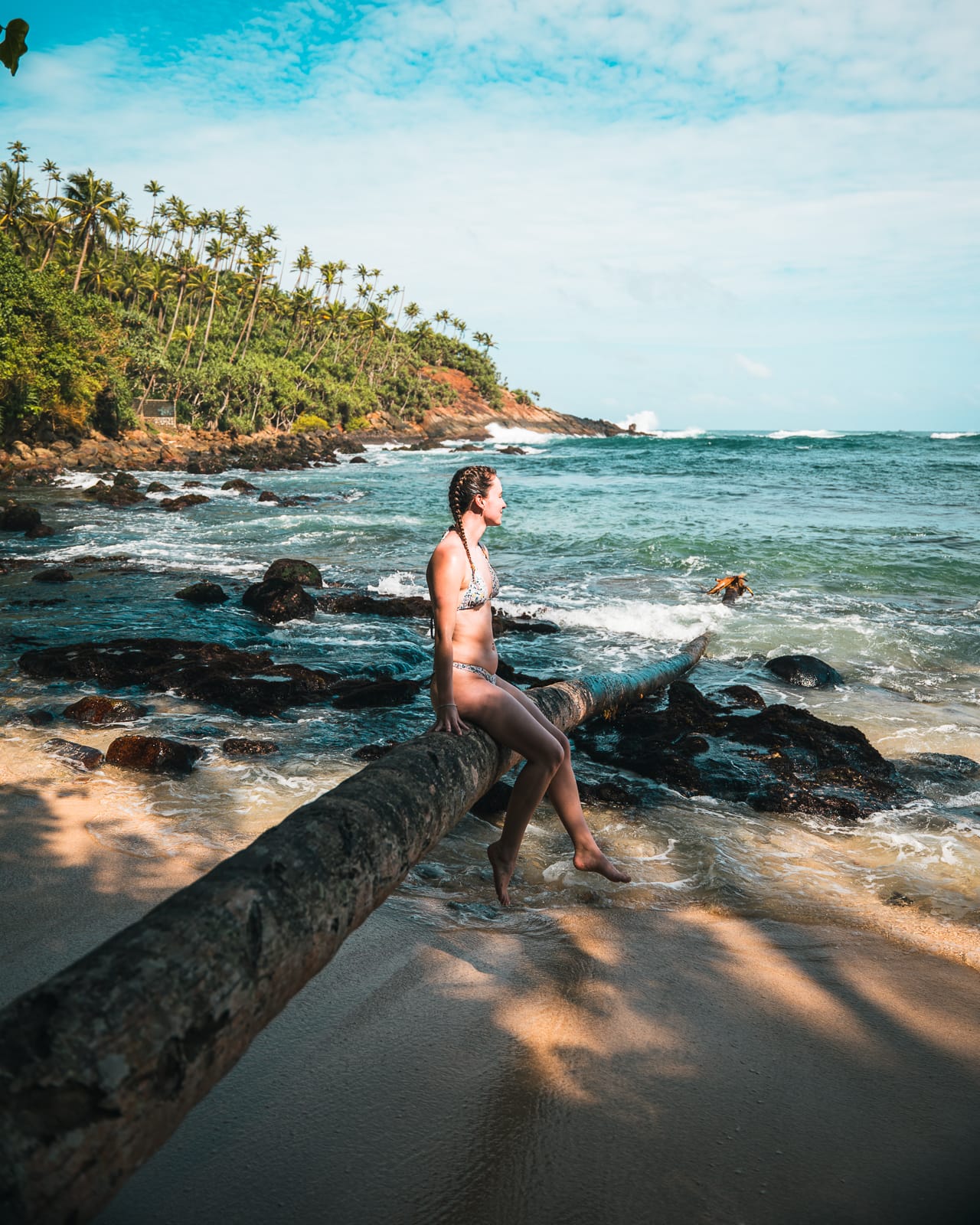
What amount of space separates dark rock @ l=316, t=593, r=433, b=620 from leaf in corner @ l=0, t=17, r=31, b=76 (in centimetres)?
979

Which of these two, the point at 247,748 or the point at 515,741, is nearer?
the point at 515,741

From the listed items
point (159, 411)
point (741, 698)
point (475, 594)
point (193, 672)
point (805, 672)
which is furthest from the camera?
point (159, 411)

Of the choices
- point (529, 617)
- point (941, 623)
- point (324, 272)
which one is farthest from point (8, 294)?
point (324, 272)

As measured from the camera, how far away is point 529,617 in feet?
40.7

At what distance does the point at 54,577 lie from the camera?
44.4 feet

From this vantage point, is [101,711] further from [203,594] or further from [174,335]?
[174,335]

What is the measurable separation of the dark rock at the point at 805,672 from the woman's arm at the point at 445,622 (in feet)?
21.2

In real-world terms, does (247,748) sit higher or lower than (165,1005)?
lower

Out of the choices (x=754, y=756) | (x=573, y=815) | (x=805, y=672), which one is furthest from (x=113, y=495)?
(x=573, y=815)

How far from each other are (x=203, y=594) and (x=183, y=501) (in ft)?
50.9

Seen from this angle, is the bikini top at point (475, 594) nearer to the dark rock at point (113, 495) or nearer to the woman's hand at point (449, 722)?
the woman's hand at point (449, 722)

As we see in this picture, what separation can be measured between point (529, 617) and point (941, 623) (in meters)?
6.44

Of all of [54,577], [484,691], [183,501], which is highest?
[484,691]

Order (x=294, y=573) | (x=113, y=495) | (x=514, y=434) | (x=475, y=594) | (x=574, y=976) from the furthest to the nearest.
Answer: (x=514, y=434), (x=113, y=495), (x=294, y=573), (x=475, y=594), (x=574, y=976)
